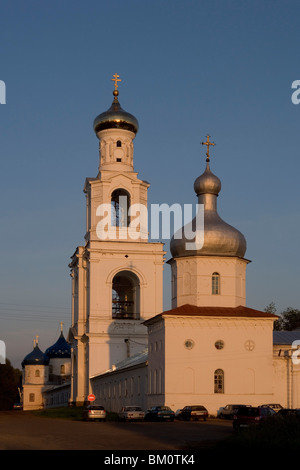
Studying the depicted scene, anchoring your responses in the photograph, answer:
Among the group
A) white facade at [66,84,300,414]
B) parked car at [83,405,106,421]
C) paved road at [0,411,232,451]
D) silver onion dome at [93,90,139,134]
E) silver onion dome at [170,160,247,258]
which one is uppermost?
silver onion dome at [93,90,139,134]

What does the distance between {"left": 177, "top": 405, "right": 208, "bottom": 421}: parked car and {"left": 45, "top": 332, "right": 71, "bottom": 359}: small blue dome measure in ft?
238

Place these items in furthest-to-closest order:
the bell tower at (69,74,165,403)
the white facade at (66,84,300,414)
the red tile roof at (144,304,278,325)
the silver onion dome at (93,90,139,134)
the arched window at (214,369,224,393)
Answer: the silver onion dome at (93,90,139,134) < the bell tower at (69,74,165,403) < the red tile roof at (144,304,278,325) < the arched window at (214,369,224,393) < the white facade at (66,84,300,414)

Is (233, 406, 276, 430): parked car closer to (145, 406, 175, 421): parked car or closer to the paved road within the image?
the paved road

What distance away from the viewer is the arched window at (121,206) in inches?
2707

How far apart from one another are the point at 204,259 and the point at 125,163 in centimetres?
2173

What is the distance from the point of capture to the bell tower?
6594 centimetres

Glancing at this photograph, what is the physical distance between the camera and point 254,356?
156 feet

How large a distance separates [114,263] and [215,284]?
1806cm

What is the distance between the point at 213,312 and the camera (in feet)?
156

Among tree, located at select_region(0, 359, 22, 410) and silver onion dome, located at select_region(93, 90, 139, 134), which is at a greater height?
silver onion dome, located at select_region(93, 90, 139, 134)

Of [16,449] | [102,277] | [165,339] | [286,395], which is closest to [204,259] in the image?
[165,339]

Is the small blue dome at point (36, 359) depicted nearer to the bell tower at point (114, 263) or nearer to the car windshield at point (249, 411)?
the bell tower at point (114, 263)

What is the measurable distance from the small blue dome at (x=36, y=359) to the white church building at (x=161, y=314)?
44.2m

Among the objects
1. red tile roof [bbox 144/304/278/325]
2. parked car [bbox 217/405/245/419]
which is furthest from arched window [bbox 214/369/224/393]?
red tile roof [bbox 144/304/278/325]
